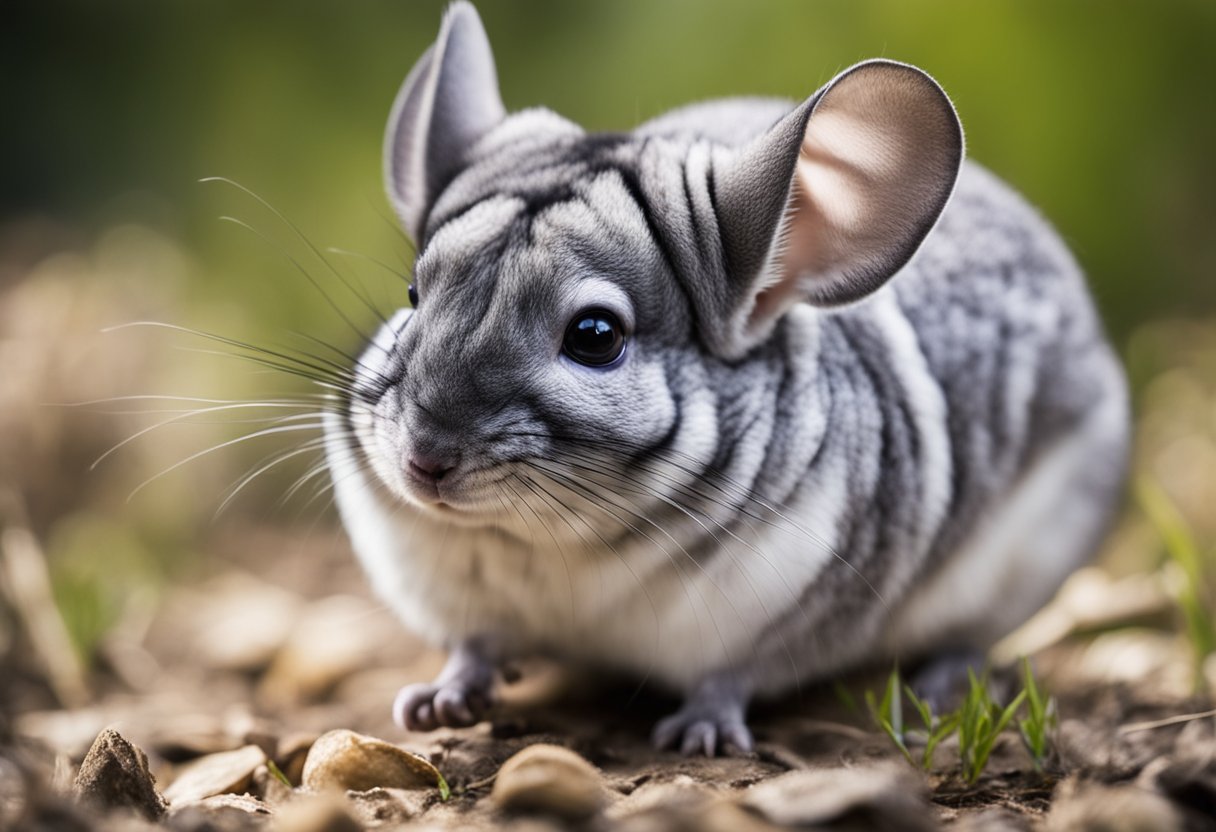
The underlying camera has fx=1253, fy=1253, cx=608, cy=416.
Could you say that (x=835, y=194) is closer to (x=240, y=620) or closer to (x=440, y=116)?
→ (x=440, y=116)

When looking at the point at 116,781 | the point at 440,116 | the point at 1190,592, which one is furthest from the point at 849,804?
the point at 440,116

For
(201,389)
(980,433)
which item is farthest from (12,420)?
(980,433)

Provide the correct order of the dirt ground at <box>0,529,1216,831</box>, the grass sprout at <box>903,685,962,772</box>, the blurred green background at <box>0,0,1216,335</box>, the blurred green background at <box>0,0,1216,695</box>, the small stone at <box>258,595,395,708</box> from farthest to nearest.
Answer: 1. the blurred green background at <box>0,0,1216,335</box>
2. the blurred green background at <box>0,0,1216,695</box>
3. the small stone at <box>258,595,395,708</box>
4. the grass sprout at <box>903,685,962,772</box>
5. the dirt ground at <box>0,529,1216,831</box>

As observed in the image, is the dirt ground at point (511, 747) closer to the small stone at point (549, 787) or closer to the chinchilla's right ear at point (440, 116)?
the small stone at point (549, 787)

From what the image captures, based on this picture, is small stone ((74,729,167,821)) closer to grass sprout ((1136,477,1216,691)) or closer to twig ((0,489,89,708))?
twig ((0,489,89,708))

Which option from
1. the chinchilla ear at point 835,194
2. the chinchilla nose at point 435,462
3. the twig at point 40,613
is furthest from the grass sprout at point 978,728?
the twig at point 40,613

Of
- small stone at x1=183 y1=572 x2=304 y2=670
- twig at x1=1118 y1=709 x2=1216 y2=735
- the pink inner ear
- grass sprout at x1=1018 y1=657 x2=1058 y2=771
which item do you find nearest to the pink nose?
the pink inner ear

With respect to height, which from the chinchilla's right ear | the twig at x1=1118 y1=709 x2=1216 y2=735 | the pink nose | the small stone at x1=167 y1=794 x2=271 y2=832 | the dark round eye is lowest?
the twig at x1=1118 y1=709 x2=1216 y2=735

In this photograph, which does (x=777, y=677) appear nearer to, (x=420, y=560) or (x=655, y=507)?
(x=655, y=507)
